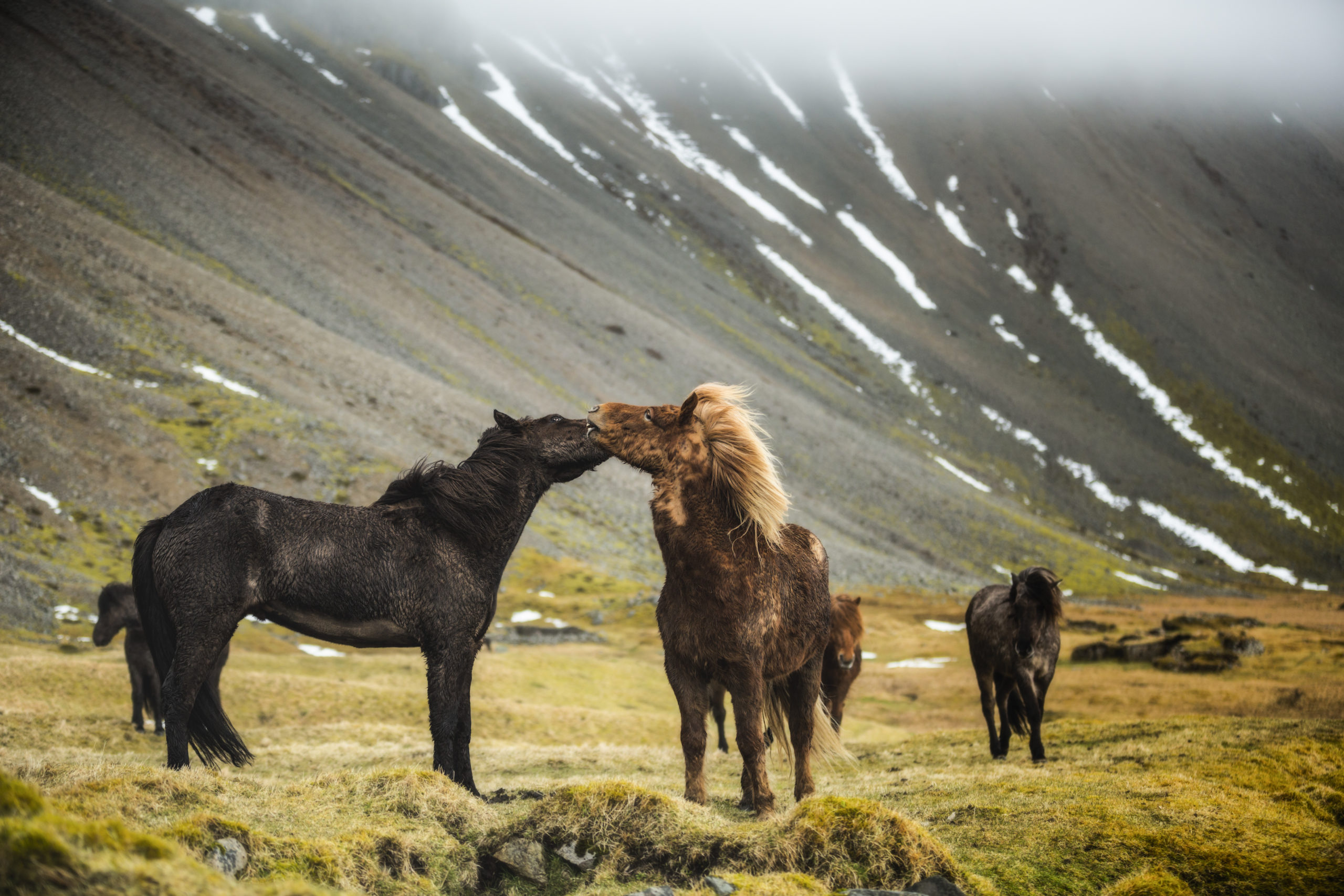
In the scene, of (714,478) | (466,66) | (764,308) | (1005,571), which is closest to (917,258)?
(764,308)

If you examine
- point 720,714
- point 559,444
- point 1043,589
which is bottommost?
point 720,714

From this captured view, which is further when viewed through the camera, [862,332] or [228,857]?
[862,332]

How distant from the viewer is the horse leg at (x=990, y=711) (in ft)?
44.0

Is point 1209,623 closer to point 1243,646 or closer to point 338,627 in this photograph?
point 1243,646

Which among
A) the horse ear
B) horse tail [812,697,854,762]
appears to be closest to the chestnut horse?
horse tail [812,697,854,762]

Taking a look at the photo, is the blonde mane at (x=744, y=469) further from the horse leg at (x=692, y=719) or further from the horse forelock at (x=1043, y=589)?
the horse forelock at (x=1043, y=589)

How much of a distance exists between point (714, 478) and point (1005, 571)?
74609mm

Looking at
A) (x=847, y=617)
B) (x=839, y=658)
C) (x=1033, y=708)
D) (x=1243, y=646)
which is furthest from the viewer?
(x=1243, y=646)

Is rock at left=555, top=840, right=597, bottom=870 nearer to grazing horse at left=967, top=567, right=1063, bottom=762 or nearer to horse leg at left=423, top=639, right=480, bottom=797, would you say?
horse leg at left=423, top=639, right=480, bottom=797

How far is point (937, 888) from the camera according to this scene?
598cm

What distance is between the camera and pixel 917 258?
147000mm

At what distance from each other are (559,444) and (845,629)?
26.0 feet

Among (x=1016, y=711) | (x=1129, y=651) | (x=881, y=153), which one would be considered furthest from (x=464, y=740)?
(x=881, y=153)

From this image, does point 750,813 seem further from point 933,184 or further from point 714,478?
point 933,184
